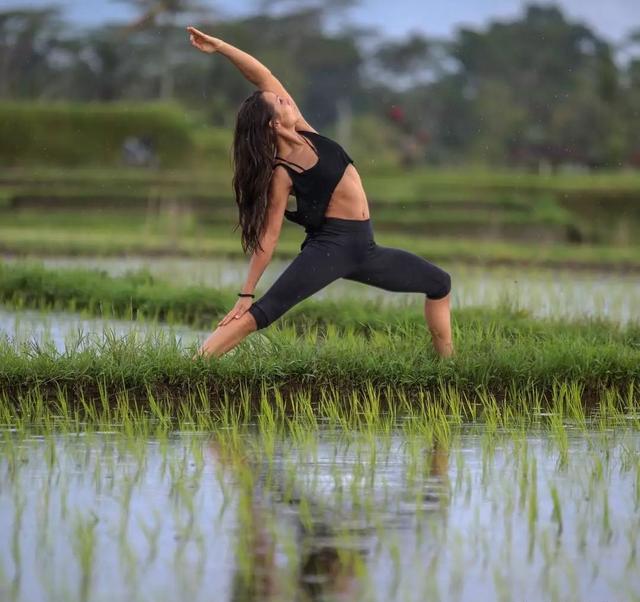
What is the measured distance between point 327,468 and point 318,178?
1.66m

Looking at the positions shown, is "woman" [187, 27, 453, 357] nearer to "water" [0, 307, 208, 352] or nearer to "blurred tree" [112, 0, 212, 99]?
"water" [0, 307, 208, 352]

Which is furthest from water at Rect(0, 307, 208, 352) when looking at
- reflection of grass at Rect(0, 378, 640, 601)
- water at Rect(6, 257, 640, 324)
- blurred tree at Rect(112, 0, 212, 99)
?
blurred tree at Rect(112, 0, 212, 99)

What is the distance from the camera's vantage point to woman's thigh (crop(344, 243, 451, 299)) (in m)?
6.86

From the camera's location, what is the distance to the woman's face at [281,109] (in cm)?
656

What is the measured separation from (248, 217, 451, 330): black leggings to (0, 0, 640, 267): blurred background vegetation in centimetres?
1154

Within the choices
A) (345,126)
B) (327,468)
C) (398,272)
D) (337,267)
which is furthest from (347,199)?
(345,126)

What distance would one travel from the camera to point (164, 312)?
11.4 metres

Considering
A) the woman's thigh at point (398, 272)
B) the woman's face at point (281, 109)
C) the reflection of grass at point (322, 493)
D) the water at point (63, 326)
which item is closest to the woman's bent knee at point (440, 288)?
the woman's thigh at point (398, 272)

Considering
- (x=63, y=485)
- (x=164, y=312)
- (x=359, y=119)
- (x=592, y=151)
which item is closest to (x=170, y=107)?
(x=592, y=151)

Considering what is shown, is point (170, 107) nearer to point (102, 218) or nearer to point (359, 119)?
point (102, 218)

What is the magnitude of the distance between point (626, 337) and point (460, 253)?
43.0 feet

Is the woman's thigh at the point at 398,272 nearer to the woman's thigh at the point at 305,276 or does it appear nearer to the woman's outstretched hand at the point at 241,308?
the woman's thigh at the point at 305,276

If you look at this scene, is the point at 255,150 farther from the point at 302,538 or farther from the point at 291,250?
the point at 291,250

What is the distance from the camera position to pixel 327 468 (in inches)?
209
